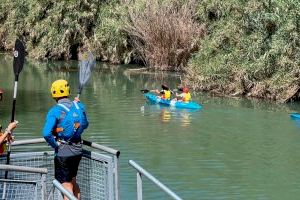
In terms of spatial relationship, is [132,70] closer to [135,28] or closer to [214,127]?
[135,28]

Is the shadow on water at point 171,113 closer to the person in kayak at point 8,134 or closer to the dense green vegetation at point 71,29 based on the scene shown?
the person in kayak at point 8,134

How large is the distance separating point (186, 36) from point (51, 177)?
2450 cm

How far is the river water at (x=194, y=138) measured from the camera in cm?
1091

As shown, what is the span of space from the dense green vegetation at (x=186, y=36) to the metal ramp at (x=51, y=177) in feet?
53.1

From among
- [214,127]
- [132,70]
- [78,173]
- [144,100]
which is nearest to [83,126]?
[78,173]

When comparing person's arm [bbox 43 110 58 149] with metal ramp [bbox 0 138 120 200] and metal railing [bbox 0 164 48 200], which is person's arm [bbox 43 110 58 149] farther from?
metal railing [bbox 0 164 48 200]

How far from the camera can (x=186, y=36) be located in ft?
99.7

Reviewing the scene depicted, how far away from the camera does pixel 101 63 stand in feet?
121

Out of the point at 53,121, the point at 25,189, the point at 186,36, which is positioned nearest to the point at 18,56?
the point at 53,121

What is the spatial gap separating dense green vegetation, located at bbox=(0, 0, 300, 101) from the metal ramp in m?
16.2

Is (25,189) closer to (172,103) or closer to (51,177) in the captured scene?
(51,177)

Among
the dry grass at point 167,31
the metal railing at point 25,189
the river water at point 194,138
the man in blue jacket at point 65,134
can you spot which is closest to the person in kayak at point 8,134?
the man in blue jacket at point 65,134

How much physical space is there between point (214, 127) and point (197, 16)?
14992 millimetres

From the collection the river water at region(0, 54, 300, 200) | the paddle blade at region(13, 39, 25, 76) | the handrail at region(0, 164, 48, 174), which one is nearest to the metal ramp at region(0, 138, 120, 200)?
the handrail at region(0, 164, 48, 174)
